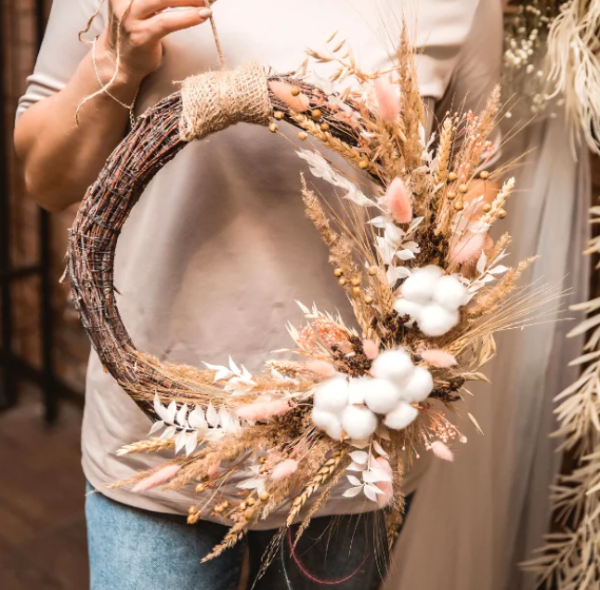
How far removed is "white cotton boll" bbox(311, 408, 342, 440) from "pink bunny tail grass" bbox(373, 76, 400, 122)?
0.28m

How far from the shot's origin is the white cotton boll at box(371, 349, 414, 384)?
0.72 m

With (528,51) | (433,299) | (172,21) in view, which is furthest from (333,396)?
(528,51)

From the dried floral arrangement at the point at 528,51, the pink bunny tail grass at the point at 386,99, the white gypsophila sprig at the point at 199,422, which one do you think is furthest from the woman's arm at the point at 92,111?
the dried floral arrangement at the point at 528,51

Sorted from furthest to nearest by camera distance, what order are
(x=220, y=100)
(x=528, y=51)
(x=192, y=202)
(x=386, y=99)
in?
(x=528, y=51) < (x=192, y=202) < (x=220, y=100) < (x=386, y=99)

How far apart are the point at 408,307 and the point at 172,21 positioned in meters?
0.36

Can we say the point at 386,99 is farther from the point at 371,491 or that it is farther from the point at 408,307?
the point at 371,491

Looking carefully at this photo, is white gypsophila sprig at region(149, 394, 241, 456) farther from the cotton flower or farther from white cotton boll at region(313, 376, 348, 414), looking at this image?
the cotton flower

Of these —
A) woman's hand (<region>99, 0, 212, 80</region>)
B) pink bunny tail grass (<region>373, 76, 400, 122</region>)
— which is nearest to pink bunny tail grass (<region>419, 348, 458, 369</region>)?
pink bunny tail grass (<region>373, 76, 400, 122</region>)

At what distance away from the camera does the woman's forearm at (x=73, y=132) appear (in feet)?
2.74

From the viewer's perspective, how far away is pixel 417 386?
2.38 feet

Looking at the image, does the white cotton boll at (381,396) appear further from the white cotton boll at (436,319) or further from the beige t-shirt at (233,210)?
the beige t-shirt at (233,210)

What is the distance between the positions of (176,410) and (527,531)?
32.4 inches

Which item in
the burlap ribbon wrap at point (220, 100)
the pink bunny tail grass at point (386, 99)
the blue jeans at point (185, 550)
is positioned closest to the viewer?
the pink bunny tail grass at point (386, 99)

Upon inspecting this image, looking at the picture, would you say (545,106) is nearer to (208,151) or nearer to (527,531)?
(208,151)
